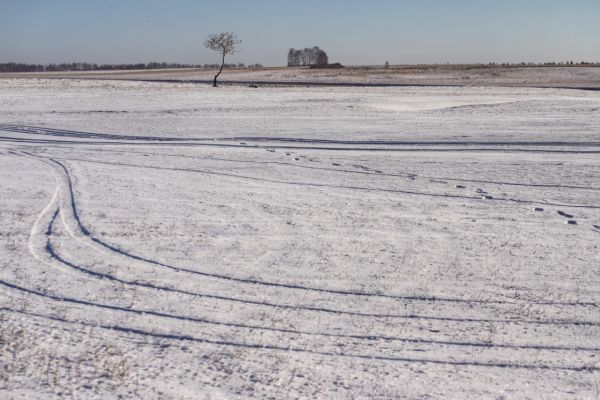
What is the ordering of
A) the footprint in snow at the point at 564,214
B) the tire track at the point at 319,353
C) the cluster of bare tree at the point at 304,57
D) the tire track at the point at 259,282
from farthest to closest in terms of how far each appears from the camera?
the cluster of bare tree at the point at 304,57 → the footprint in snow at the point at 564,214 → the tire track at the point at 259,282 → the tire track at the point at 319,353

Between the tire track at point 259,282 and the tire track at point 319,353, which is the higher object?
the tire track at point 259,282

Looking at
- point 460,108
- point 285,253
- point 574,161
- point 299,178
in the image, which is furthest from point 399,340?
point 460,108

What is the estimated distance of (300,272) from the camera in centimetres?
704

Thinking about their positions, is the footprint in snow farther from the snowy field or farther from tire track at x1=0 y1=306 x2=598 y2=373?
tire track at x1=0 y1=306 x2=598 y2=373

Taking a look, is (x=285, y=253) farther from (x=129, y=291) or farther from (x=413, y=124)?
(x=413, y=124)

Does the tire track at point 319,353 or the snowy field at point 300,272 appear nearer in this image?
the snowy field at point 300,272

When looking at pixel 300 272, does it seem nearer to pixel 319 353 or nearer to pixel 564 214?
pixel 319 353

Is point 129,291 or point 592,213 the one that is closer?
point 129,291

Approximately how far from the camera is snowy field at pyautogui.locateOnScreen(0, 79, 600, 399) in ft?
16.0

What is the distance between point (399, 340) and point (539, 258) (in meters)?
2.82

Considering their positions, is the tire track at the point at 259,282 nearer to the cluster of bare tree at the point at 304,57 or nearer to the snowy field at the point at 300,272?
the snowy field at the point at 300,272

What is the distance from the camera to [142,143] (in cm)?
1728

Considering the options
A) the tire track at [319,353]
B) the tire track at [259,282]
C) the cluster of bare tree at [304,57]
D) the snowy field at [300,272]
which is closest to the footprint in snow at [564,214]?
the snowy field at [300,272]

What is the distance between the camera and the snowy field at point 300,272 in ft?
16.0
